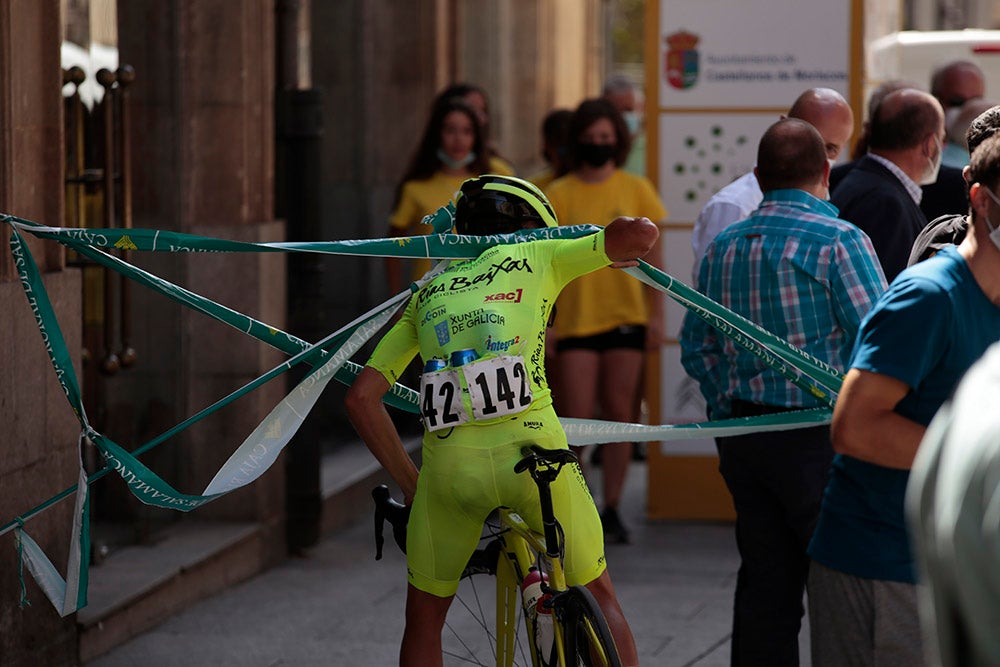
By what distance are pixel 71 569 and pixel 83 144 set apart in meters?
2.37

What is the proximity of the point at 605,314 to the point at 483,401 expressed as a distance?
4306 millimetres

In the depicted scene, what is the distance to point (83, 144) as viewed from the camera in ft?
22.9

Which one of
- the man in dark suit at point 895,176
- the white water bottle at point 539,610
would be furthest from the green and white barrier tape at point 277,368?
the man in dark suit at point 895,176

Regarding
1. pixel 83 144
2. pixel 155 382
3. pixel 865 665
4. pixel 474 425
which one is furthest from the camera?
pixel 155 382

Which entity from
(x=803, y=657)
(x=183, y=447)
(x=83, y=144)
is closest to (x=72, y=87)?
(x=83, y=144)

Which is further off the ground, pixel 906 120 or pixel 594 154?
pixel 906 120

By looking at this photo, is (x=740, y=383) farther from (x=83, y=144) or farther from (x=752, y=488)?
(x=83, y=144)

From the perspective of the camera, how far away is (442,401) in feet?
14.9

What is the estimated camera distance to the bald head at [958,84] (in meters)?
10.0

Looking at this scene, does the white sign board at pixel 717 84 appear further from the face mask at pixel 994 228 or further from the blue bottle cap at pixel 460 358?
the face mask at pixel 994 228

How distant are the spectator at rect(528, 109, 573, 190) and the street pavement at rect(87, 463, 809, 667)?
191cm

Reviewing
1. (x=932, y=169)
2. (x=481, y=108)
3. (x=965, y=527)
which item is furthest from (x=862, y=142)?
(x=965, y=527)

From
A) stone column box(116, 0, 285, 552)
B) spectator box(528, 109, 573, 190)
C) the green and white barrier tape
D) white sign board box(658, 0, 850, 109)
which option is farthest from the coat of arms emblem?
the green and white barrier tape

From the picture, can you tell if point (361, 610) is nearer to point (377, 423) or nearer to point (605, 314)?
point (605, 314)
